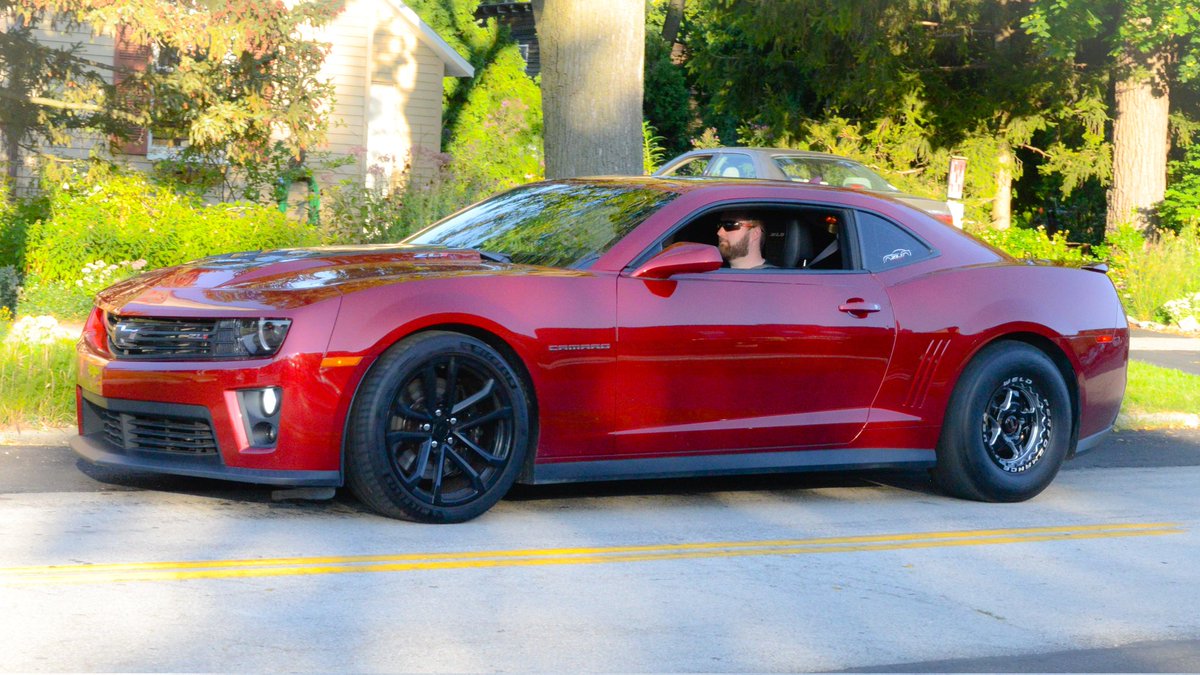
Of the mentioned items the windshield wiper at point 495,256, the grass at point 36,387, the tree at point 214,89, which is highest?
the tree at point 214,89

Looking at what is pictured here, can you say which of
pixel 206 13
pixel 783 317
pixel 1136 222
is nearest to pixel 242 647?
pixel 783 317

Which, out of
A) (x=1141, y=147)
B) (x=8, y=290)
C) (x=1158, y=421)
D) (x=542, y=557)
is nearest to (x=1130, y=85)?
(x=1141, y=147)

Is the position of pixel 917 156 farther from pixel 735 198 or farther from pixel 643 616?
pixel 643 616

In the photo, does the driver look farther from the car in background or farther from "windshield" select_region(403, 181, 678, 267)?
the car in background

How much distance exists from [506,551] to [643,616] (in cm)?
97

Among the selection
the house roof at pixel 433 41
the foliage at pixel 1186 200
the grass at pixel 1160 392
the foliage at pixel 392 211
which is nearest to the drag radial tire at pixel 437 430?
the grass at pixel 1160 392

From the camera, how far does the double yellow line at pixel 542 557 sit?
18.1 feet

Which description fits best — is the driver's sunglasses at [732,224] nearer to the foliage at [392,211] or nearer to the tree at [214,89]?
the foliage at [392,211]

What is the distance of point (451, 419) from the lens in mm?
6484

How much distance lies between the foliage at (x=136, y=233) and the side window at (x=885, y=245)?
753 cm

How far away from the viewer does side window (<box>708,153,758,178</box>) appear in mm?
18266

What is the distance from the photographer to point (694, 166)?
64.1 feet

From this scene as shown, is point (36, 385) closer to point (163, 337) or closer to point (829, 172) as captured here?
point (163, 337)

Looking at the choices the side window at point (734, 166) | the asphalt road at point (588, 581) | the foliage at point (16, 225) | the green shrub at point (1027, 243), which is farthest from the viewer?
the green shrub at point (1027, 243)
